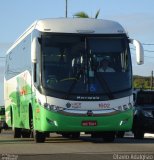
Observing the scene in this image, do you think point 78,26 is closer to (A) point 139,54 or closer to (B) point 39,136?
(A) point 139,54

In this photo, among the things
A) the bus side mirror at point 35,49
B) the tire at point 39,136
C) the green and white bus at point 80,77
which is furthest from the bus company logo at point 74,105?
the tire at point 39,136

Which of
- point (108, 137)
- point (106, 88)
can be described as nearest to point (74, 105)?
point (106, 88)

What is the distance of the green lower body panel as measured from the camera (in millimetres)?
19203

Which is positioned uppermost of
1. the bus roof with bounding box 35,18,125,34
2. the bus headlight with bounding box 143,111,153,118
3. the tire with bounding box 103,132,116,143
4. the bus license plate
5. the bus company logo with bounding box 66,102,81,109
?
the bus roof with bounding box 35,18,125,34

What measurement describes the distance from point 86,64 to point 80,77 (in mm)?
504

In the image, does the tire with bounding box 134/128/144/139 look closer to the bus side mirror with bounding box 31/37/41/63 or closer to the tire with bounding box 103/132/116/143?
the tire with bounding box 103/132/116/143

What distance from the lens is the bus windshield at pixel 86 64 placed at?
19.4 meters

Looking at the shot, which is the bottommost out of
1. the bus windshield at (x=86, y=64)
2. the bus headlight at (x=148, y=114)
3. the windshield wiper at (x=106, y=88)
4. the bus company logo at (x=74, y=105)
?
the bus headlight at (x=148, y=114)

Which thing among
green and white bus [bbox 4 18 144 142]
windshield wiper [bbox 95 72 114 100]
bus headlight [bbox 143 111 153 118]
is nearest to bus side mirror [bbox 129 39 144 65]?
green and white bus [bbox 4 18 144 142]

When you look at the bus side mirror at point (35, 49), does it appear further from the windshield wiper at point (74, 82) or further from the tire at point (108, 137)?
the tire at point (108, 137)

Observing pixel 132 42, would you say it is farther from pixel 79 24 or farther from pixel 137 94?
pixel 137 94

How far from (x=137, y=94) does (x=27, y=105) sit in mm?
5021

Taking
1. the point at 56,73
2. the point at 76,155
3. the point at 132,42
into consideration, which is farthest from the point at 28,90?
the point at 76,155

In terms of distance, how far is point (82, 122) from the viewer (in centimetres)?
1938
